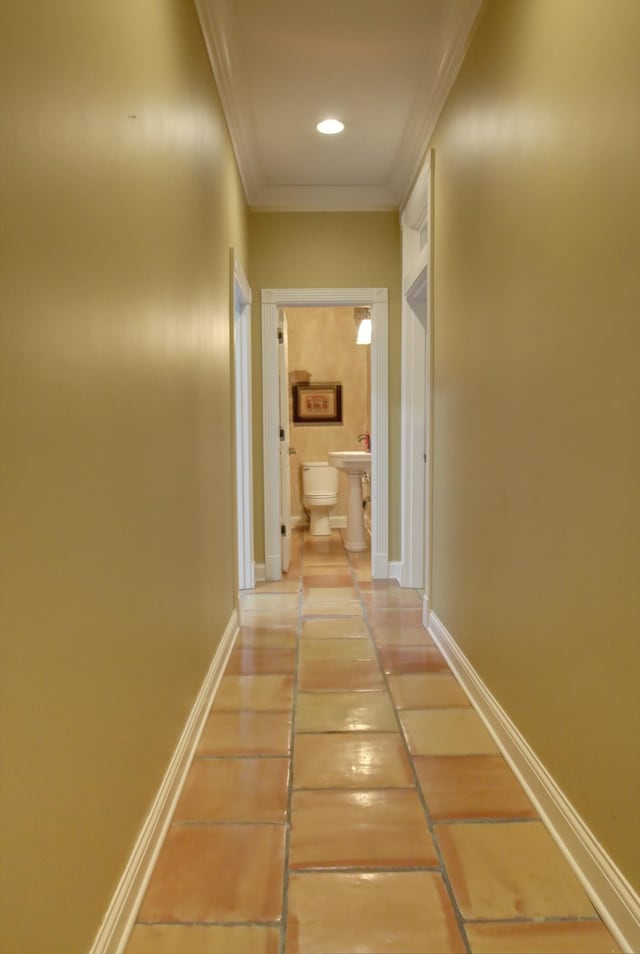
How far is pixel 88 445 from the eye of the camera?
1.15m

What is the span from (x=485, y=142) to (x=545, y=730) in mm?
1992

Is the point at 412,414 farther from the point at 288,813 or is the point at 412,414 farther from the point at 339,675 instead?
the point at 288,813

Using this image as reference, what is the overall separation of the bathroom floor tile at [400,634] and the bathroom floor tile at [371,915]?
1.62 metres

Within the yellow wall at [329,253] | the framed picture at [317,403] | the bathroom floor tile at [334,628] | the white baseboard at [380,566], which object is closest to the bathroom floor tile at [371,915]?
the bathroom floor tile at [334,628]

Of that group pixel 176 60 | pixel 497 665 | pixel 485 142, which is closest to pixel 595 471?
pixel 497 665

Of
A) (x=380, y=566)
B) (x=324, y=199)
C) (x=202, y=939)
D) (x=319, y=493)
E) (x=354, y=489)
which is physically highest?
(x=324, y=199)

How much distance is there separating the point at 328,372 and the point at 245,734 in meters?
4.92

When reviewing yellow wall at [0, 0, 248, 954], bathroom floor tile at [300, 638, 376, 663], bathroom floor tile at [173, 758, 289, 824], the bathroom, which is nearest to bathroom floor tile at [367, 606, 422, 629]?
bathroom floor tile at [300, 638, 376, 663]

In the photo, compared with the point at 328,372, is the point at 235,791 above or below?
below

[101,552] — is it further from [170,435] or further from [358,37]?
[358,37]

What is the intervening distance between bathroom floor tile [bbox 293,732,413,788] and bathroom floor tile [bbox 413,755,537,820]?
0.25 ft

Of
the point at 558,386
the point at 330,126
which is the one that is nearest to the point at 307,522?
the point at 330,126

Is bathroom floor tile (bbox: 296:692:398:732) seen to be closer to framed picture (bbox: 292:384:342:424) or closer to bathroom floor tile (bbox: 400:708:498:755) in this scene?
bathroom floor tile (bbox: 400:708:498:755)

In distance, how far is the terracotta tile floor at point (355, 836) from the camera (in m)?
1.32
